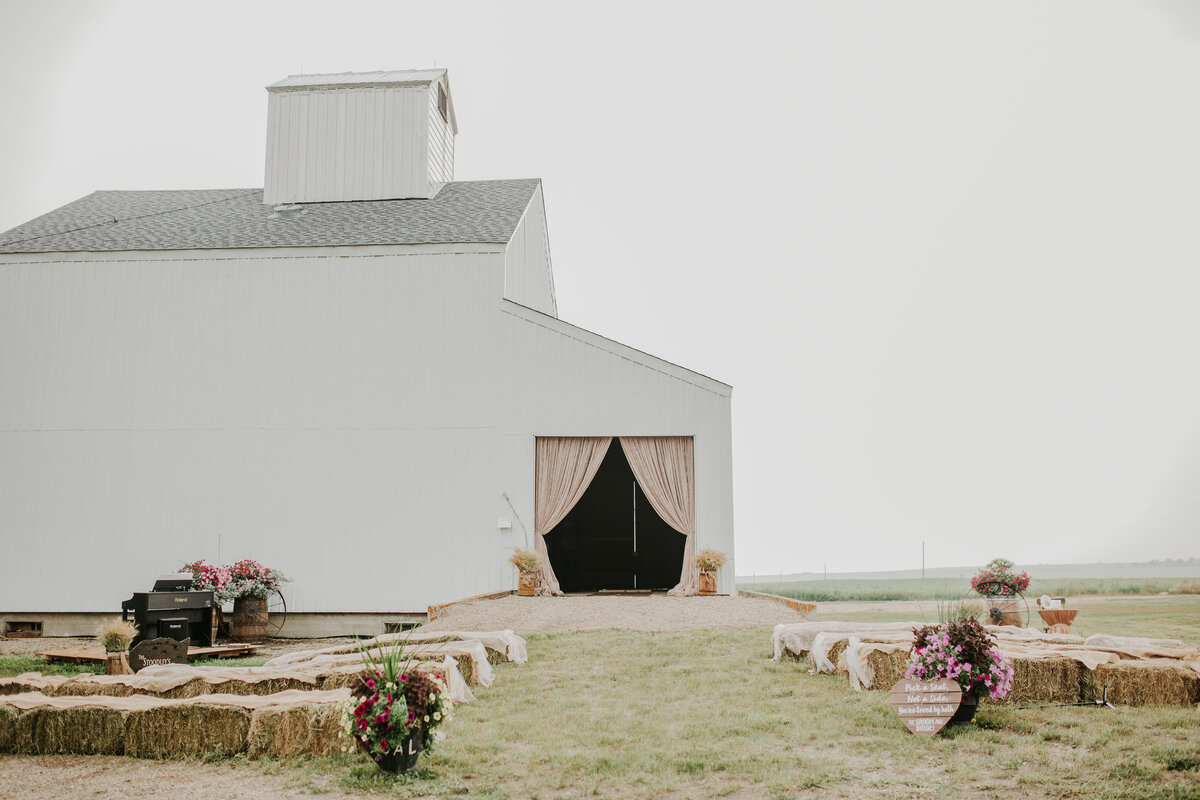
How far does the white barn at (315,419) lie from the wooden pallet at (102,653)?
111 inches

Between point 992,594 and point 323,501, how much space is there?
11235 mm

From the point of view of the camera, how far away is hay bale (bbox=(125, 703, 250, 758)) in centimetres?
780

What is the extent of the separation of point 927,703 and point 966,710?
53 cm

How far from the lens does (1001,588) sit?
15531 millimetres

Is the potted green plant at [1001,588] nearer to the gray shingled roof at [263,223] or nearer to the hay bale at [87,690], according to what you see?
the gray shingled roof at [263,223]

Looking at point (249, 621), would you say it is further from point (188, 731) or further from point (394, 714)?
point (394, 714)

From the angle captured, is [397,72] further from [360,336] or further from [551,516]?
[551,516]

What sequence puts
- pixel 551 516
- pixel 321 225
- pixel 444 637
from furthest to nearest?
pixel 321 225 → pixel 551 516 → pixel 444 637

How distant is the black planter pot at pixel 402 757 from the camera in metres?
7.08

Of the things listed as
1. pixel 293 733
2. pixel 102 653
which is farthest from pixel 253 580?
pixel 293 733

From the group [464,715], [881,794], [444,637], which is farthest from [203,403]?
[881,794]

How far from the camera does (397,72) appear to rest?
2366 cm

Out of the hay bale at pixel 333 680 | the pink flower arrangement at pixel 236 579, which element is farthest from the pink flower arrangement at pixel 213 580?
the hay bale at pixel 333 680

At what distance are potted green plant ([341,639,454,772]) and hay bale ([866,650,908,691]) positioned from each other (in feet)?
14.9
